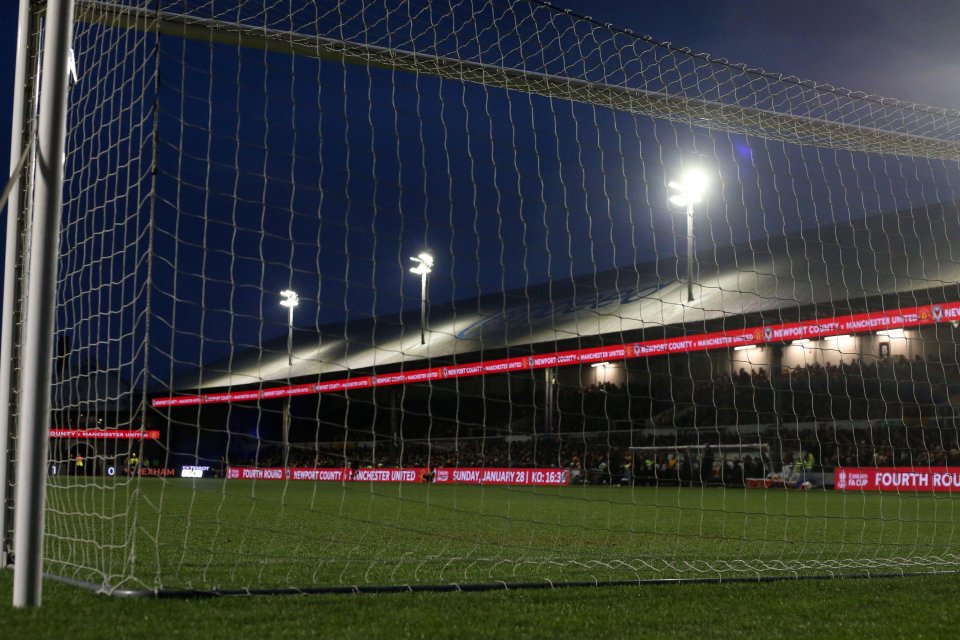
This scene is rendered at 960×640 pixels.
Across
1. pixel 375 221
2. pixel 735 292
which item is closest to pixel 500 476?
pixel 735 292

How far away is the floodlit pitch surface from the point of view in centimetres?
492

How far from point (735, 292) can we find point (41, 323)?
42.8 feet

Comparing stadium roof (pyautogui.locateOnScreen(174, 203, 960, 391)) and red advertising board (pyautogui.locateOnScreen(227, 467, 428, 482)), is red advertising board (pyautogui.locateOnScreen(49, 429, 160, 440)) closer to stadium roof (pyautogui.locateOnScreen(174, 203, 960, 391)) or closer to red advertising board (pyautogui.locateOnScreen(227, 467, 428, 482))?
stadium roof (pyautogui.locateOnScreen(174, 203, 960, 391))

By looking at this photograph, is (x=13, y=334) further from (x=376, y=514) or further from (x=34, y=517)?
(x=376, y=514)

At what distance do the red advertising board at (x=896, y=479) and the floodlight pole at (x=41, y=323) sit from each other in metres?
16.4

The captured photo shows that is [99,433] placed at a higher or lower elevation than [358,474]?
higher

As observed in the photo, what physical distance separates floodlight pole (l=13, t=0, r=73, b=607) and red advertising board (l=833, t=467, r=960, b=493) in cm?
1644

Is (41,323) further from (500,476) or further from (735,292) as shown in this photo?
(500,476)

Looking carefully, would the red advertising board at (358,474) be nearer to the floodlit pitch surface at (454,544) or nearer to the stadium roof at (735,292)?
the stadium roof at (735,292)

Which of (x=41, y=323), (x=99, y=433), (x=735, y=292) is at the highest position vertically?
(x=735, y=292)

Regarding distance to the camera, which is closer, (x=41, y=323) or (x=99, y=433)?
(x=41, y=323)

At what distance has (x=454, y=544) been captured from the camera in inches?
282

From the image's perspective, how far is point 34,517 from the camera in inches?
134

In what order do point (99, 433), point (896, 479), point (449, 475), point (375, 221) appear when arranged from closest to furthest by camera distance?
point (99, 433)
point (375, 221)
point (896, 479)
point (449, 475)
